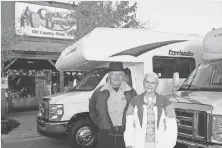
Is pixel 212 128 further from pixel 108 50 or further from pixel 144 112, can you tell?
pixel 108 50

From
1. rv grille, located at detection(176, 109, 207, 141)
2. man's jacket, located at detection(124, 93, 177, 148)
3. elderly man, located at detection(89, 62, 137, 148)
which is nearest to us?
man's jacket, located at detection(124, 93, 177, 148)

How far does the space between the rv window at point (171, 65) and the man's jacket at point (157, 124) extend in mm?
3976

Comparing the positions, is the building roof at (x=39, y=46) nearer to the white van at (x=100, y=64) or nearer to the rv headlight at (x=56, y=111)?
the white van at (x=100, y=64)

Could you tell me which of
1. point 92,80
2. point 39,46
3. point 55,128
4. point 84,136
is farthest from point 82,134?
point 39,46

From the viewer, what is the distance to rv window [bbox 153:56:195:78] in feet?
22.4

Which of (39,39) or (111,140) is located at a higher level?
(39,39)

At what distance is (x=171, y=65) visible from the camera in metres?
7.18

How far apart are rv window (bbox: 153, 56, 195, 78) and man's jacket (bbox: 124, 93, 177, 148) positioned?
3976 mm

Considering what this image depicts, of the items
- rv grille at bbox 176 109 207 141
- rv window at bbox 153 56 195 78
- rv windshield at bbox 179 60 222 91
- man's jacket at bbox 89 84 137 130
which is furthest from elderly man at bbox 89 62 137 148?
rv window at bbox 153 56 195 78

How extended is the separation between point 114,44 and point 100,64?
0.79 meters

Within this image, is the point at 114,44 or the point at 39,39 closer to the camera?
the point at 114,44

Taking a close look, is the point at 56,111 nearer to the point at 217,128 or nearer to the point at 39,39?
the point at 217,128

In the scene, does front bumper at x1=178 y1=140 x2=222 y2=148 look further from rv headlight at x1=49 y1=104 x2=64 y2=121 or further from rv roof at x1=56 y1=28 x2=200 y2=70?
rv headlight at x1=49 y1=104 x2=64 y2=121

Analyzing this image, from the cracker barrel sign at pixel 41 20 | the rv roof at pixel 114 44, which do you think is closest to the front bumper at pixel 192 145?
the rv roof at pixel 114 44
